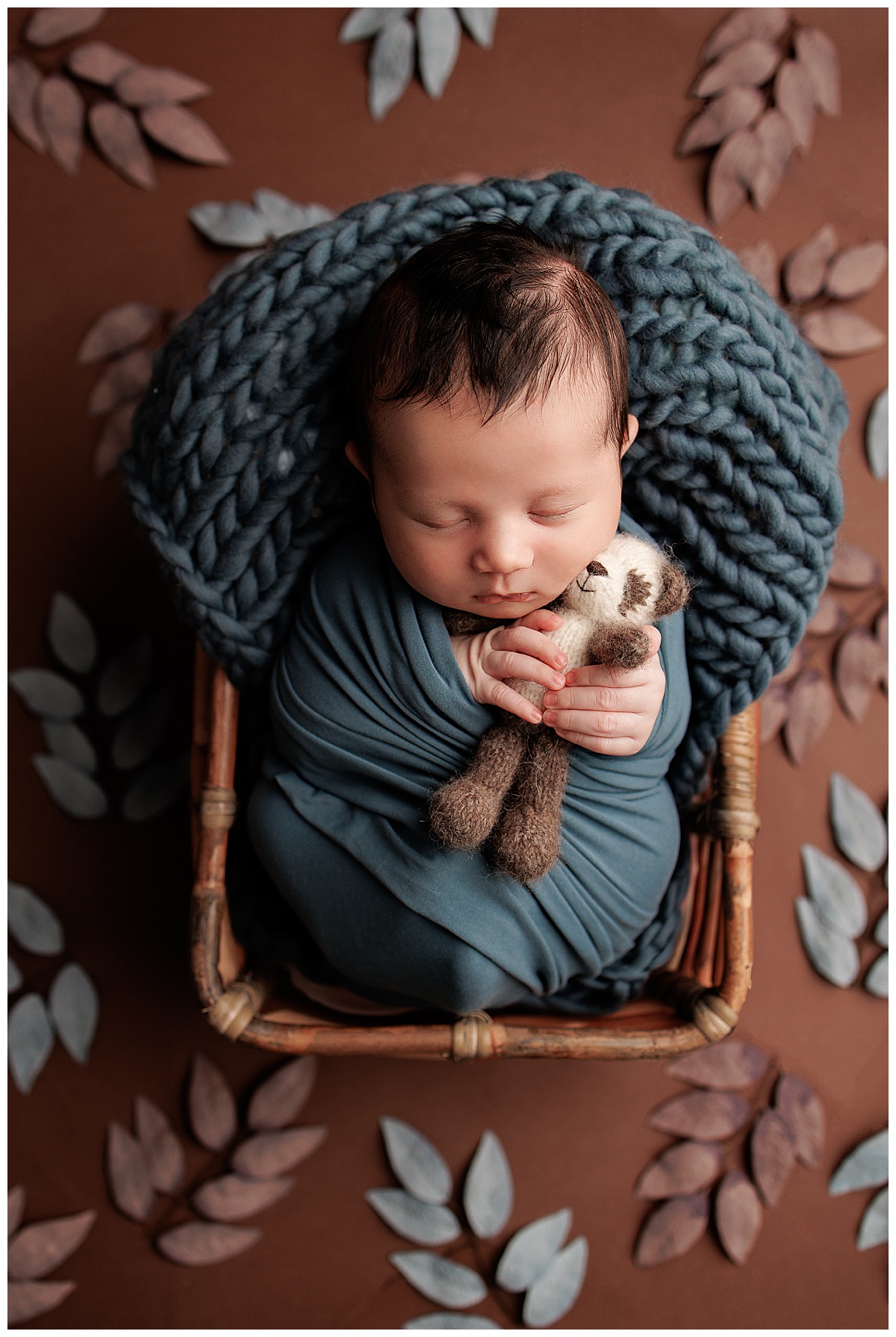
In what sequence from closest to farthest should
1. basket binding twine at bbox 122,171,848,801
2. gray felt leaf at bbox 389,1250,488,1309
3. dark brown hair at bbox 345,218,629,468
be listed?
dark brown hair at bbox 345,218,629,468 < basket binding twine at bbox 122,171,848,801 < gray felt leaf at bbox 389,1250,488,1309

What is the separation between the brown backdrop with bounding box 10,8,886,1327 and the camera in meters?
1.17

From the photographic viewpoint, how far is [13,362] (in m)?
1.18

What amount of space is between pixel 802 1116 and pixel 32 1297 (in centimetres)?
91

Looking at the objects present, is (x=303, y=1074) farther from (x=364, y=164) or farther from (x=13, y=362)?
(x=364, y=164)

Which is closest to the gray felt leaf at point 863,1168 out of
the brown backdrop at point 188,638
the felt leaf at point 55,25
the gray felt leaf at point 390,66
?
the brown backdrop at point 188,638

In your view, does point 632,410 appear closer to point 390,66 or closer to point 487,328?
point 487,328

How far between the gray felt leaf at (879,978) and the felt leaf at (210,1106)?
0.77 m

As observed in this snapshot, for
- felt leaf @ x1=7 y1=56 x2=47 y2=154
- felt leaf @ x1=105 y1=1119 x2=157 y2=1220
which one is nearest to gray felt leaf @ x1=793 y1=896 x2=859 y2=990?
felt leaf @ x1=105 y1=1119 x2=157 y2=1220

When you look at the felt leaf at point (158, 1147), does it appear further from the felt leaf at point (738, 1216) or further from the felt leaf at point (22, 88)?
the felt leaf at point (22, 88)

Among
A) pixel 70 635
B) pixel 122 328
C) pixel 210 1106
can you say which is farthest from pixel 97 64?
pixel 210 1106

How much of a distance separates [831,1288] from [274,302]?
1.22 metres

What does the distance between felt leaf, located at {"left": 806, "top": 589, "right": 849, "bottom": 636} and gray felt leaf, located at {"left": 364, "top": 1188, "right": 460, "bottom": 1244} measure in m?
0.81

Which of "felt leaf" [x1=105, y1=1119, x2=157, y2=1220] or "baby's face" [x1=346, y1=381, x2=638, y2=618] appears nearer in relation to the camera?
"baby's face" [x1=346, y1=381, x2=638, y2=618]

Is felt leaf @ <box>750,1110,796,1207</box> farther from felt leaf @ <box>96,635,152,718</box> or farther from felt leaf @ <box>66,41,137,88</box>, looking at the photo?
felt leaf @ <box>66,41,137,88</box>
